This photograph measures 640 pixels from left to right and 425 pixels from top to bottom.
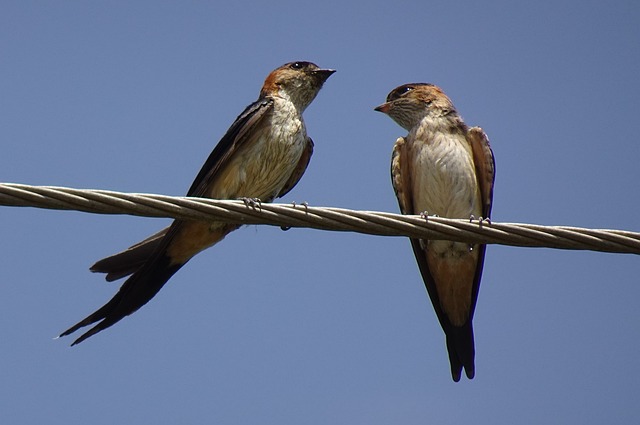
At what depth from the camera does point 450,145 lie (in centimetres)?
819

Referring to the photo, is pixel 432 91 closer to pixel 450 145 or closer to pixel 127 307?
pixel 450 145

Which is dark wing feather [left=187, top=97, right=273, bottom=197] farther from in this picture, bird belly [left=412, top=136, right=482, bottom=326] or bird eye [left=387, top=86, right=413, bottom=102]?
bird eye [left=387, top=86, right=413, bottom=102]

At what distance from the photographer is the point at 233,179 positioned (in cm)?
777

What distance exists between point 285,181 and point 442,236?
292 cm

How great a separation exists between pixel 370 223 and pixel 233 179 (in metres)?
2.80

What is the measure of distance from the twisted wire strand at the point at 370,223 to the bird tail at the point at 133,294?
1809mm

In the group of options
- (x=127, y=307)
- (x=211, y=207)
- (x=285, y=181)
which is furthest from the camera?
(x=285, y=181)

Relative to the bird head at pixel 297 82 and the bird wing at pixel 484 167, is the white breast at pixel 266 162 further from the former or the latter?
the bird wing at pixel 484 167

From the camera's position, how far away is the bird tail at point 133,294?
6654 millimetres

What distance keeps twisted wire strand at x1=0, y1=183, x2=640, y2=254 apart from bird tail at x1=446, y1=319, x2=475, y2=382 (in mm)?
2569

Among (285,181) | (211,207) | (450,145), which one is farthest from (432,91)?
(211,207)

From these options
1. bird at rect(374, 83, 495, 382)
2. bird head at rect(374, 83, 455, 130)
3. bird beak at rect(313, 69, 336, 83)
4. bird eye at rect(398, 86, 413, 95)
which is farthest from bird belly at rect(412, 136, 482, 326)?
bird beak at rect(313, 69, 336, 83)

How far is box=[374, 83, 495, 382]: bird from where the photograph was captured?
26.3 ft

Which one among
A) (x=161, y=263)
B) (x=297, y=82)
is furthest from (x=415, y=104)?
(x=161, y=263)
